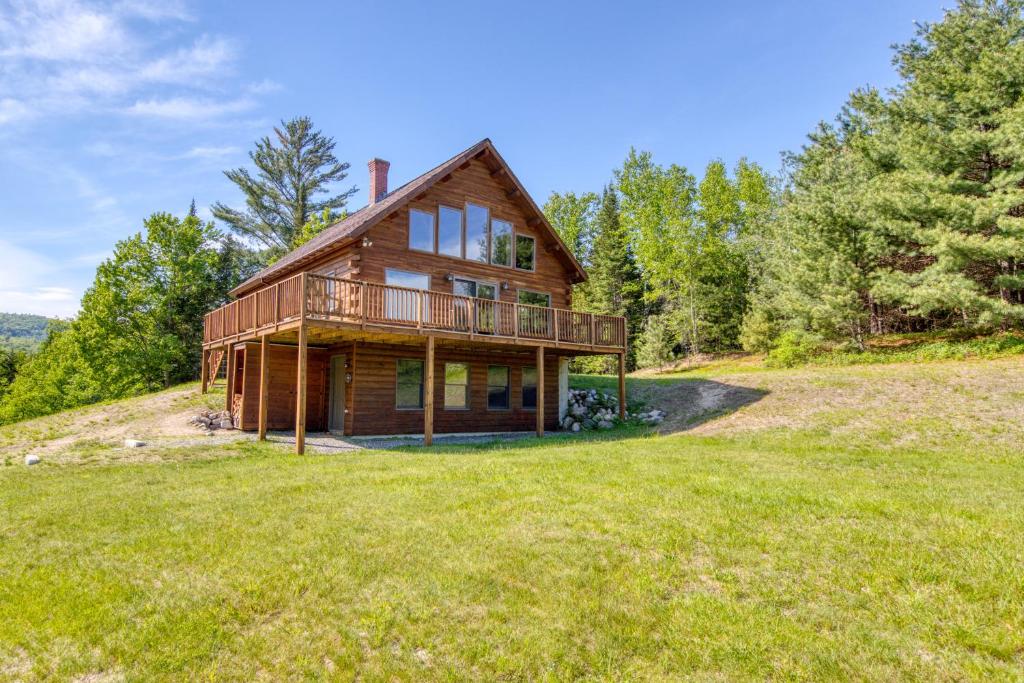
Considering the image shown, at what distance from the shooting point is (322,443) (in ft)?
43.7

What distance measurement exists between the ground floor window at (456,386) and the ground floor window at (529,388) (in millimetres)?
2304

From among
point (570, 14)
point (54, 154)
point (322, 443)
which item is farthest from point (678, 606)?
point (54, 154)

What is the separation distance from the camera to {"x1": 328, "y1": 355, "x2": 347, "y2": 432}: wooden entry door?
16391mm

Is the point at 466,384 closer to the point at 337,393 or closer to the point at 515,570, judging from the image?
the point at 337,393

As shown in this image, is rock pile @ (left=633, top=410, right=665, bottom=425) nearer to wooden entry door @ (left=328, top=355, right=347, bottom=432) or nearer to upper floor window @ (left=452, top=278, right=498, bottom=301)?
upper floor window @ (left=452, top=278, right=498, bottom=301)

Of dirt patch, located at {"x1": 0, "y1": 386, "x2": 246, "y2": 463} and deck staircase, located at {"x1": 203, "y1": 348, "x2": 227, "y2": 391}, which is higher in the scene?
deck staircase, located at {"x1": 203, "y1": 348, "x2": 227, "y2": 391}

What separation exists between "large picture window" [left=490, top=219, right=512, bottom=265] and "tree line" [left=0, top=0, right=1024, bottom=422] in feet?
45.3

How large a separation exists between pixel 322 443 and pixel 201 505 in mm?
6587

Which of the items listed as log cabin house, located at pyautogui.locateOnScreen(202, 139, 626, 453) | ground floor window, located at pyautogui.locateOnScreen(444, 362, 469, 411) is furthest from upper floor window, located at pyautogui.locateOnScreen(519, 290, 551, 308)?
ground floor window, located at pyautogui.locateOnScreen(444, 362, 469, 411)

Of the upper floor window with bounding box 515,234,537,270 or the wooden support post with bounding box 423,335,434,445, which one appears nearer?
the wooden support post with bounding box 423,335,434,445

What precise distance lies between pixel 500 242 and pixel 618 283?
21.8 meters

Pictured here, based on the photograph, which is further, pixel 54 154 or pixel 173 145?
pixel 173 145

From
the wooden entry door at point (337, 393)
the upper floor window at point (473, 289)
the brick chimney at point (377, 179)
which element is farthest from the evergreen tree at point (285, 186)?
the upper floor window at point (473, 289)

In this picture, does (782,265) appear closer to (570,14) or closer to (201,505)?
(570,14)
